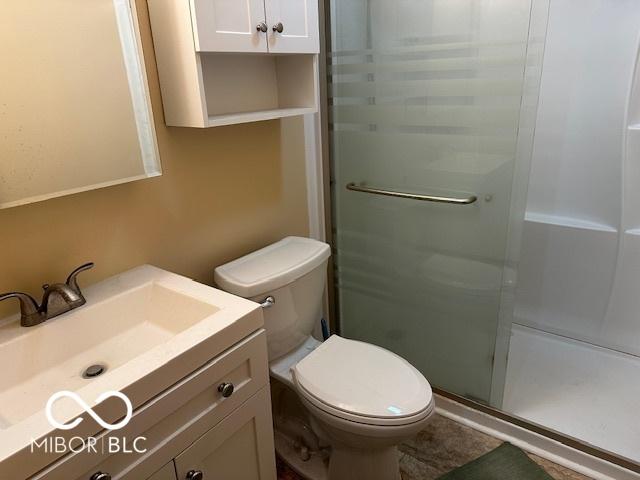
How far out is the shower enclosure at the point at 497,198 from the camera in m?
1.56

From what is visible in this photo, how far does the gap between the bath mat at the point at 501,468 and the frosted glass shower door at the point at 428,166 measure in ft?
0.79

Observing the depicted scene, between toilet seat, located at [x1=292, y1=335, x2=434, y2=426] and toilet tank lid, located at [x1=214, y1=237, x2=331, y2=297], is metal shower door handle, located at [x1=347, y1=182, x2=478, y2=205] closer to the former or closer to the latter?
toilet tank lid, located at [x1=214, y1=237, x2=331, y2=297]

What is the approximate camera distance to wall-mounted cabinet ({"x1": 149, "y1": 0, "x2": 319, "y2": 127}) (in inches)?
45.6

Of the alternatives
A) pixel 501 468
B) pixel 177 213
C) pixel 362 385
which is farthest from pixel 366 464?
pixel 177 213

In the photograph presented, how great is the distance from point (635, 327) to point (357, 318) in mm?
1280

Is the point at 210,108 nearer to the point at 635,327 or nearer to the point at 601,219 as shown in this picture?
the point at 601,219

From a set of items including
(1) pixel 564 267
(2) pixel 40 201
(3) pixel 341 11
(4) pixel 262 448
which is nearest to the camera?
(2) pixel 40 201

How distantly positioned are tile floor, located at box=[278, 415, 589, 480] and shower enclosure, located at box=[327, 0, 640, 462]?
0.15 metres

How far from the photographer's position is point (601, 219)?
6.89ft

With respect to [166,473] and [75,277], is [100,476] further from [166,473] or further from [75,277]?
[75,277]

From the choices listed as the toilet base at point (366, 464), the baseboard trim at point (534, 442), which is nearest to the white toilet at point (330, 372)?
the toilet base at point (366, 464)

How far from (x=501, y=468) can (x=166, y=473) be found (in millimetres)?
1239

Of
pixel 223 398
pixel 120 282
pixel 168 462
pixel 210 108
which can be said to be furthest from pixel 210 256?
pixel 168 462

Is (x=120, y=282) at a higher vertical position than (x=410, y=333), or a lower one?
higher
